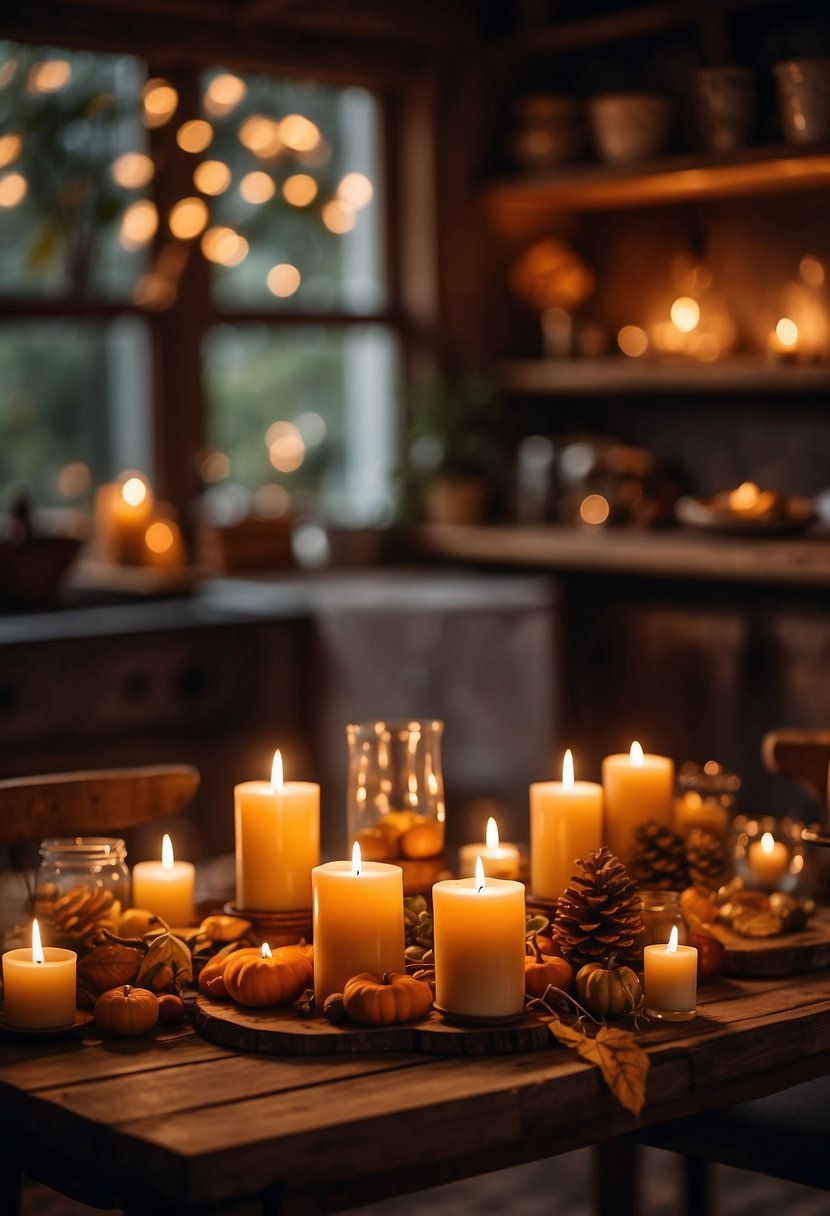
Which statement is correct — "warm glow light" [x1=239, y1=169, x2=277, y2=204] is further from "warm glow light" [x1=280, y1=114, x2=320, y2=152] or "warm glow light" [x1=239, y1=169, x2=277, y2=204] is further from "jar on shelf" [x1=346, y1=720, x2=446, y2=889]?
"jar on shelf" [x1=346, y1=720, x2=446, y2=889]

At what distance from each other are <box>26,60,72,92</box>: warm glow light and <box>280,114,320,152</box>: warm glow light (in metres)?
0.55

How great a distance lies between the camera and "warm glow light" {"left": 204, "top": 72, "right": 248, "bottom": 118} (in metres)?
3.95

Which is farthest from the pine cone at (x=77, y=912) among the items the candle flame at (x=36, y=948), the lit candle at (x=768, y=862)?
the lit candle at (x=768, y=862)

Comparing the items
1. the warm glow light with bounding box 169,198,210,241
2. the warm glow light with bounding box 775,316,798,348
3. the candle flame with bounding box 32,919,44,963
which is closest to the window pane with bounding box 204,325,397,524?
the warm glow light with bounding box 169,198,210,241

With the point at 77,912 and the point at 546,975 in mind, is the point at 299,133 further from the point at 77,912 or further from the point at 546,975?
the point at 546,975

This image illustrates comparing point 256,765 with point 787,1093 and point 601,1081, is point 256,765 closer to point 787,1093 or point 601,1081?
point 787,1093

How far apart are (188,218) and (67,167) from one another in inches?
11.4

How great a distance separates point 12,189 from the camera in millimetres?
3725

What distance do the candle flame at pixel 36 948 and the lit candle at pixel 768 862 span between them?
0.81 metres

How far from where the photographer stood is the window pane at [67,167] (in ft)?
12.1

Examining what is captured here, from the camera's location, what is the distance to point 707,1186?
2.18 m

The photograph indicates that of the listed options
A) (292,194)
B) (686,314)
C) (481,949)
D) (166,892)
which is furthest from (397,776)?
(292,194)

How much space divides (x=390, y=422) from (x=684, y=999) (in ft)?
9.84

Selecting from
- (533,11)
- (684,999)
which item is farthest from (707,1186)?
(533,11)
